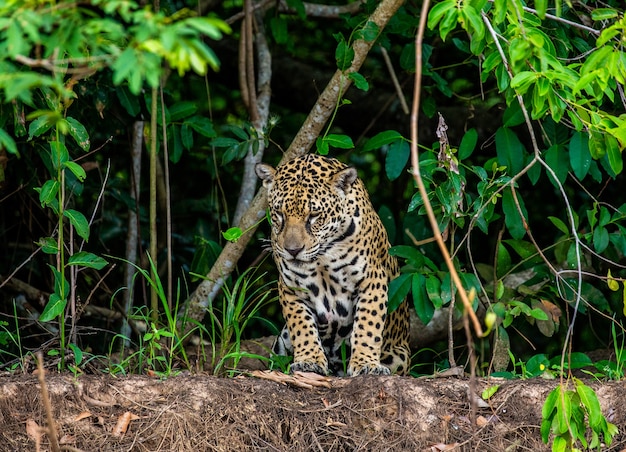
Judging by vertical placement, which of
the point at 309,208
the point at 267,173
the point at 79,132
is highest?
the point at 79,132

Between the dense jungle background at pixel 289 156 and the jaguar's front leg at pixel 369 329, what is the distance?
5.8 inches

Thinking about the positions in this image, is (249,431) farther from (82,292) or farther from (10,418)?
(82,292)

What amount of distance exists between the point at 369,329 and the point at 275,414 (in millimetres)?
1353

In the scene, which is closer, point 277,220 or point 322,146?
point 277,220

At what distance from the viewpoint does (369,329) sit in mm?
7383

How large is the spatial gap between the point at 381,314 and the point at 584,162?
177 centimetres

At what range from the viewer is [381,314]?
7441mm

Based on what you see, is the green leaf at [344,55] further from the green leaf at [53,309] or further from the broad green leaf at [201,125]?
the green leaf at [53,309]

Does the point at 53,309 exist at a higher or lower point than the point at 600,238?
higher

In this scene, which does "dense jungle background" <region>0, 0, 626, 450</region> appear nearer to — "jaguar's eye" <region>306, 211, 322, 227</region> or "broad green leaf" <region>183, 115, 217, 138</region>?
"broad green leaf" <region>183, 115, 217, 138</region>

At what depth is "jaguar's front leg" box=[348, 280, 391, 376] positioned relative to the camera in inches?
286

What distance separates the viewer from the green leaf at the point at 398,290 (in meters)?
7.52

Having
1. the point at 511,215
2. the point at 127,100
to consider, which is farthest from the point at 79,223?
the point at 511,215

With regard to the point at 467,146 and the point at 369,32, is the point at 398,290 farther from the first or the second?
the point at 369,32
